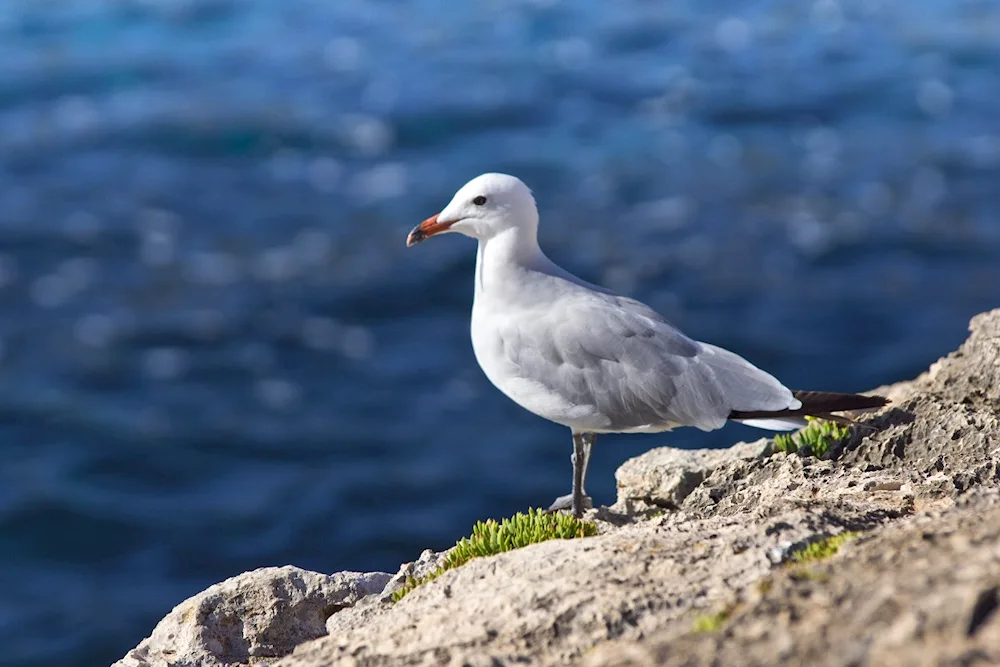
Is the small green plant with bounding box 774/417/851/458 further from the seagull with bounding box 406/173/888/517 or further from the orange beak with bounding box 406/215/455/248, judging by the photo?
the orange beak with bounding box 406/215/455/248

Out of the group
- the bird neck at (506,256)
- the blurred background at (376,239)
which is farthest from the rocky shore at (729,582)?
the blurred background at (376,239)

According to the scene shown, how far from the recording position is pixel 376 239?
23719mm

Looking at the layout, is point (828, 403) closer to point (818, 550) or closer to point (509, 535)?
point (509, 535)

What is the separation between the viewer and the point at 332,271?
2319cm

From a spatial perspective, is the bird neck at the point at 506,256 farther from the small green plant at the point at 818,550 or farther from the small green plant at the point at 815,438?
the small green plant at the point at 818,550

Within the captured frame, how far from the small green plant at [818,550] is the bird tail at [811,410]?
2.12 meters

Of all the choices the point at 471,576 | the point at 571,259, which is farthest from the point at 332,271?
the point at 471,576

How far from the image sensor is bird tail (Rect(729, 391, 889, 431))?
756 centimetres

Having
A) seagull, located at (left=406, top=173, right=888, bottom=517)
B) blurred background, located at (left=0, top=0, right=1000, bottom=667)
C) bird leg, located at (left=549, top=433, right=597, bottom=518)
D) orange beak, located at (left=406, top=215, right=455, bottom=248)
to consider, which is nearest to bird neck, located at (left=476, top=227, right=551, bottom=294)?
seagull, located at (left=406, top=173, right=888, bottom=517)

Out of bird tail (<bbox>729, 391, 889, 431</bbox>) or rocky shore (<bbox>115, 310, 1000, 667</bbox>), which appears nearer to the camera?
rocky shore (<bbox>115, 310, 1000, 667</bbox>)

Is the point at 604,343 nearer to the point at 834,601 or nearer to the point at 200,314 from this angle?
the point at 834,601

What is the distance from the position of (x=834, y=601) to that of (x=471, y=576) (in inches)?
83.3

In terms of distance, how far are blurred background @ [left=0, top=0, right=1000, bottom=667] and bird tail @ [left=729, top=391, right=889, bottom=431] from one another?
9791 millimetres

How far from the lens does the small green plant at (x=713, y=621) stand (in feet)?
14.9
